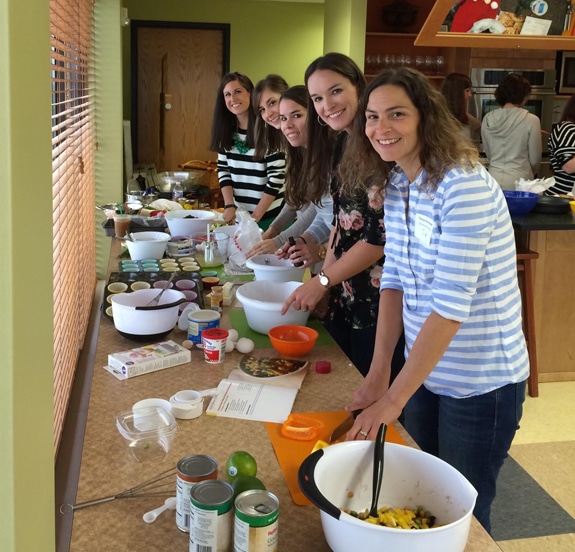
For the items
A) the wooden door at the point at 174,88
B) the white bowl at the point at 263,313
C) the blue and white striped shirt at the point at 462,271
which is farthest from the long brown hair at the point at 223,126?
the wooden door at the point at 174,88

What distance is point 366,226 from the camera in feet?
6.55

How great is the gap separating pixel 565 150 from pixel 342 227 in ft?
10.5

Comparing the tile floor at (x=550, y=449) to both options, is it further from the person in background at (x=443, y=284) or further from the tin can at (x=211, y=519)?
the tin can at (x=211, y=519)

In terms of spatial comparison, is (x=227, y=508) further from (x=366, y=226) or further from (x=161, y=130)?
(x=161, y=130)

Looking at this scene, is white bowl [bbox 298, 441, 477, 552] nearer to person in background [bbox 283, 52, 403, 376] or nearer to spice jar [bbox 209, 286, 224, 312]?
person in background [bbox 283, 52, 403, 376]

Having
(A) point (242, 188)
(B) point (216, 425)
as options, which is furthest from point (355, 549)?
(A) point (242, 188)

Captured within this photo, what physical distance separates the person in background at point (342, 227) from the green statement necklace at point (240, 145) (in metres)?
1.46

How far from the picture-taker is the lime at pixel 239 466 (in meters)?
1.17

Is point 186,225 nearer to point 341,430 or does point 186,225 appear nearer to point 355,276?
point 355,276

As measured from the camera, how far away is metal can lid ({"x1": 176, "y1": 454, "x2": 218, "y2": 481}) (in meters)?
Result: 1.10

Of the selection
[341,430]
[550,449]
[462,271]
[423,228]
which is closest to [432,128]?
[423,228]

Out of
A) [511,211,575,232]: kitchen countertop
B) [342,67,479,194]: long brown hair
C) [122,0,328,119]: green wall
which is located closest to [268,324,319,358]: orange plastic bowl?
[342,67,479,194]: long brown hair

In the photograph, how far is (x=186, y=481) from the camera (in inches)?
43.2

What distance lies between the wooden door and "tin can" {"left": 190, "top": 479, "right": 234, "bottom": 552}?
6.98 meters
